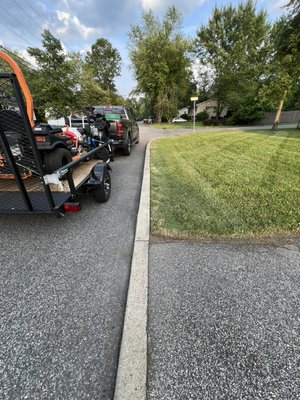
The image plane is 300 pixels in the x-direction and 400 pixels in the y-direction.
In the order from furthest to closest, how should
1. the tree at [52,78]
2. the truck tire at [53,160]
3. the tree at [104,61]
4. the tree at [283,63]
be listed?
the tree at [104,61], the tree at [52,78], the tree at [283,63], the truck tire at [53,160]

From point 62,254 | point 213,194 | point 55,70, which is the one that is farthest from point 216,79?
point 62,254

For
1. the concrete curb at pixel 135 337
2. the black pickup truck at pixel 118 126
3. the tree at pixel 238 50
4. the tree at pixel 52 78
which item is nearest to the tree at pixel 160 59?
the tree at pixel 238 50

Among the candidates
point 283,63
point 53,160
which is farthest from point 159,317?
point 283,63

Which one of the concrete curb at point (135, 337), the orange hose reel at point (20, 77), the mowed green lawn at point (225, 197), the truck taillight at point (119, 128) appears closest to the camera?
the concrete curb at point (135, 337)

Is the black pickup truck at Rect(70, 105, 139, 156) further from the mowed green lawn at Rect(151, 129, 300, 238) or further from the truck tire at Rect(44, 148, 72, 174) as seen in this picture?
the truck tire at Rect(44, 148, 72, 174)

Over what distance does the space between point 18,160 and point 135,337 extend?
89.3 inches

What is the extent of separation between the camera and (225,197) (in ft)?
12.2

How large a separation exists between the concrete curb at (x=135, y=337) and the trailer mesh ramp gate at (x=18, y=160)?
4.04 feet

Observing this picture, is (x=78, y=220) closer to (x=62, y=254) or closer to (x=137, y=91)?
(x=62, y=254)

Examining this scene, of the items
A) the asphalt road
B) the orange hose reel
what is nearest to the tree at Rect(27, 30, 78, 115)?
the orange hose reel

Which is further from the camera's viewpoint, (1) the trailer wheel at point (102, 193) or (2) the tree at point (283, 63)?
(2) the tree at point (283, 63)

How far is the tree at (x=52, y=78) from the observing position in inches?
821

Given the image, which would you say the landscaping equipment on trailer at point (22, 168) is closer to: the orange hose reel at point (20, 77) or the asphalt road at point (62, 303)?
the orange hose reel at point (20, 77)

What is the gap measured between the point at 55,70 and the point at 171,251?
27.2 metres
